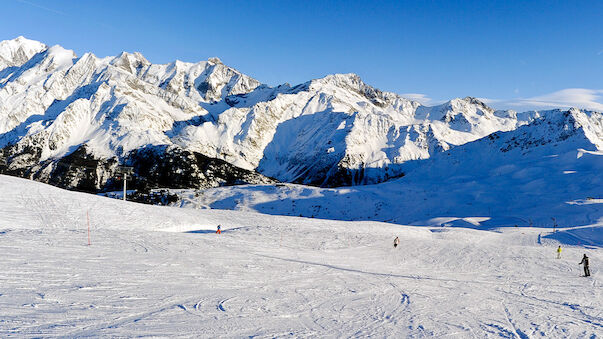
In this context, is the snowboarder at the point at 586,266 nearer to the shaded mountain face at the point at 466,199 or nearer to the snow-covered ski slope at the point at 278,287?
the snow-covered ski slope at the point at 278,287

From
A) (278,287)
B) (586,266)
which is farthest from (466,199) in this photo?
(278,287)

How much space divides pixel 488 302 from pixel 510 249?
81.6 feet

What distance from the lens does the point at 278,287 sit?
1858 centimetres

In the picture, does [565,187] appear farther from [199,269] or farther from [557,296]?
[199,269]

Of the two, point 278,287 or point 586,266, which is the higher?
point 278,287

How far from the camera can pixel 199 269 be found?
70.0ft

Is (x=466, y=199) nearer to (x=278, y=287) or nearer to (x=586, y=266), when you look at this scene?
(x=586, y=266)

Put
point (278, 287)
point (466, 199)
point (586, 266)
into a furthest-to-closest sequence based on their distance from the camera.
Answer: point (466, 199), point (586, 266), point (278, 287)

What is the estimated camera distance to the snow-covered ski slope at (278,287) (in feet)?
40.3

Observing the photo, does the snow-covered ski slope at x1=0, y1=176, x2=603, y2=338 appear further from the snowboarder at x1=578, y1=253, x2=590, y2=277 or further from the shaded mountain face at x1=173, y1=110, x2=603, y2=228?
the shaded mountain face at x1=173, y1=110, x2=603, y2=228

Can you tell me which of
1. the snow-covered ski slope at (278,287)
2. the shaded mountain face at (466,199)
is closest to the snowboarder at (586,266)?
the snow-covered ski slope at (278,287)

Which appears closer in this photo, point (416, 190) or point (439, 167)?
point (416, 190)

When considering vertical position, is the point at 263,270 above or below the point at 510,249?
above

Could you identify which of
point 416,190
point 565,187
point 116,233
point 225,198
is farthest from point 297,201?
point 116,233
